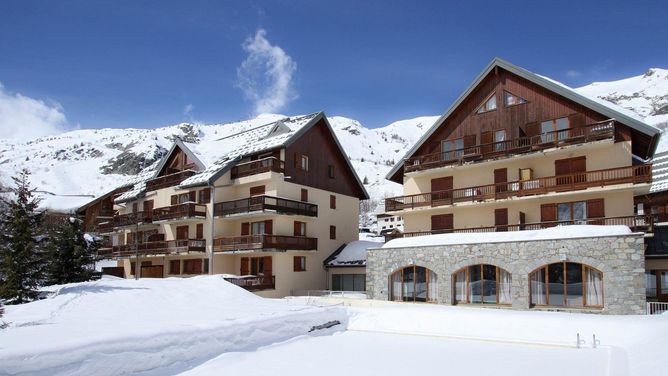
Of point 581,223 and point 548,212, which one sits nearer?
point 581,223

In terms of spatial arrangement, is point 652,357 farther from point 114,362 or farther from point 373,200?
point 373,200

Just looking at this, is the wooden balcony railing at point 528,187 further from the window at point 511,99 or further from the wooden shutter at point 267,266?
the wooden shutter at point 267,266

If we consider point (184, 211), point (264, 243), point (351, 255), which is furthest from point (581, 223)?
point (184, 211)

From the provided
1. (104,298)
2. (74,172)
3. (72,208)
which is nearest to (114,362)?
(104,298)

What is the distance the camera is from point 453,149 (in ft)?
106

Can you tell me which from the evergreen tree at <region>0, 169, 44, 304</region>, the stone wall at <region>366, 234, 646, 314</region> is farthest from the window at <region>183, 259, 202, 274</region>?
the stone wall at <region>366, 234, 646, 314</region>

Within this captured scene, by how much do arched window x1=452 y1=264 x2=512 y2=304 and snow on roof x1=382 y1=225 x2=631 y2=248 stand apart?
4.74 ft

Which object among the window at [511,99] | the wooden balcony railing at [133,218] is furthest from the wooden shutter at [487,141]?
the wooden balcony railing at [133,218]

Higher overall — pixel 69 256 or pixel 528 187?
pixel 528 187

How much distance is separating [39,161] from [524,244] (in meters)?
187

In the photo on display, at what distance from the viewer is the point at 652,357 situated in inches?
483

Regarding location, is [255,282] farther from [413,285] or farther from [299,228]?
[413,285]

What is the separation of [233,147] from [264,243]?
39.1 ft

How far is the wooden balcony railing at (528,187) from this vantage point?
24.9 meters
